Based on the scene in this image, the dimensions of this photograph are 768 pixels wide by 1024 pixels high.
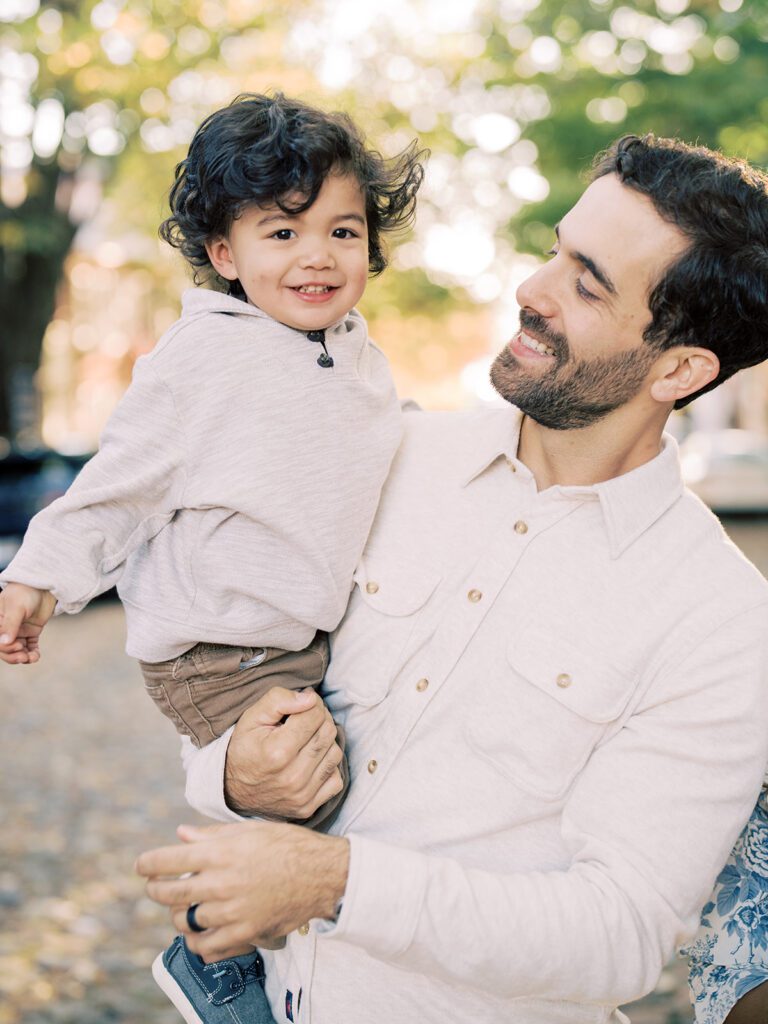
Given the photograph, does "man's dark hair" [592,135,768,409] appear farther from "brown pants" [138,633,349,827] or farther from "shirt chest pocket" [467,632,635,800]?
"brown pants" [138,633,349,827]

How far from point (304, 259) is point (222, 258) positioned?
221 mm

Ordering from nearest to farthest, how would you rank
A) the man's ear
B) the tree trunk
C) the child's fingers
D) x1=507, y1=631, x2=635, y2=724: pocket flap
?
x1=507, y1=631, x2=635, y2=724: pocket flap → the child's fingers → the man's ear → the tree trunk

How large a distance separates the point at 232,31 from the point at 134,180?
3.32 meters

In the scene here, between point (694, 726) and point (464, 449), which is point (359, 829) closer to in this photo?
point (694, 726)

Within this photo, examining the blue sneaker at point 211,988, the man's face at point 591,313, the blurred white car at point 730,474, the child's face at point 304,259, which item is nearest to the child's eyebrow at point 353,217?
the child's face at point 304,259

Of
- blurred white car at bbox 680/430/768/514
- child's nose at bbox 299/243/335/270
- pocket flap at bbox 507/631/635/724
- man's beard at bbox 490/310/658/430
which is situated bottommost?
blurred white car at bbox 680/430/768/514

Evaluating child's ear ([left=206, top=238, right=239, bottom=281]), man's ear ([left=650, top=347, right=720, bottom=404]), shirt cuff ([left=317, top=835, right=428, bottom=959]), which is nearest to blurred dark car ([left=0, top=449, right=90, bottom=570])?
child's ear ([left=206, top=238, right=239, bottom=281])

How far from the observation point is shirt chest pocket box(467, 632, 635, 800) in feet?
5.84

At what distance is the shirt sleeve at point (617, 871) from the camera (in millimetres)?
1549

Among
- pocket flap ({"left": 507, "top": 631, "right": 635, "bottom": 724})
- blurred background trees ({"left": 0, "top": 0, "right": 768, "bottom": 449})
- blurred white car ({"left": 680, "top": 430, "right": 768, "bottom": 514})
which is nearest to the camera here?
pocket flap ({"left": 507, "top": 631, "right": 635, "bottom": 724})

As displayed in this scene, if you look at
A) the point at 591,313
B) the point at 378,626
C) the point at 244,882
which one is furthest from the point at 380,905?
the point at 591,313

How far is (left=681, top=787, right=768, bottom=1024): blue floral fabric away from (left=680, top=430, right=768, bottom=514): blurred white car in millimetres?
16046

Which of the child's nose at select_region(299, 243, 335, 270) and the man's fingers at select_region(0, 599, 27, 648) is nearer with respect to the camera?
the man's fingers at select_region(0, 599, 27, 648)

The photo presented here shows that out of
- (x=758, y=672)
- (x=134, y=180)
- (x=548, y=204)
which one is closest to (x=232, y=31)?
(x=134, y=180)
